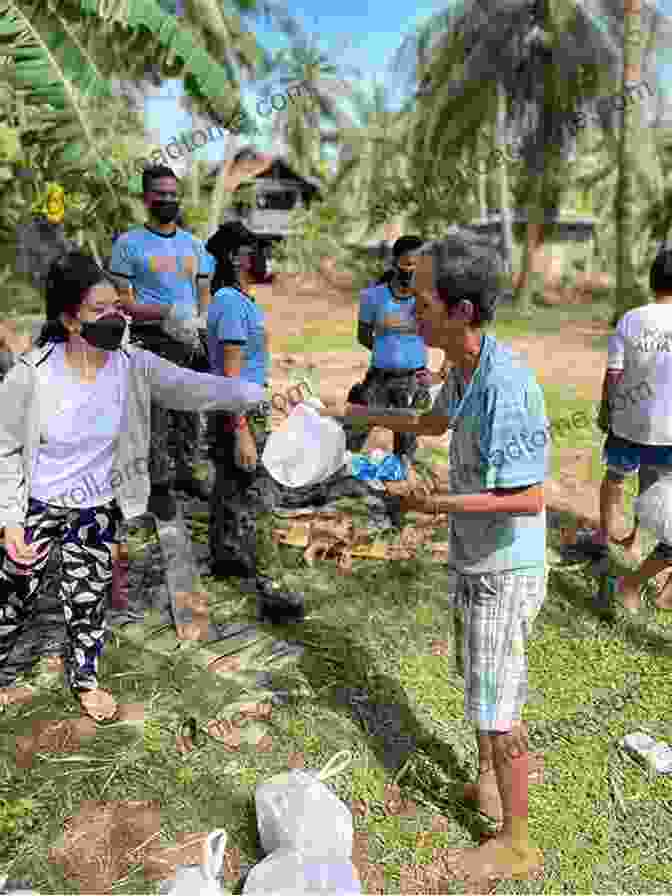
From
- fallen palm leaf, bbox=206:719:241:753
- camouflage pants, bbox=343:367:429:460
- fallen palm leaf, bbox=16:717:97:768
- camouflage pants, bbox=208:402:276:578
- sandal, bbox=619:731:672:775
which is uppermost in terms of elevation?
camouflage pants, bbox=343:367:429:460

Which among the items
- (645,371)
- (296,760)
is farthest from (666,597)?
(296,760)

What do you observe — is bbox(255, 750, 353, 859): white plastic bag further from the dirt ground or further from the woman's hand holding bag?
the dirt ground

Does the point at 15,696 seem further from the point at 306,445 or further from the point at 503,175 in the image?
the point at 503,175

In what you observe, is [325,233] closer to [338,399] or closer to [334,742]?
[338,399]

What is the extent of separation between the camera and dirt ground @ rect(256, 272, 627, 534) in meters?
5.80

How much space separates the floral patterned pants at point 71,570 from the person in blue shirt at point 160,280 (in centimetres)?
160

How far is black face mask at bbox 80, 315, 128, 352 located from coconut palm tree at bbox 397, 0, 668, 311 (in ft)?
57.2

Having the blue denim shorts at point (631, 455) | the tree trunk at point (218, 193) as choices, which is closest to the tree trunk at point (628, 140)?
the tree trunk at point (218, 193)

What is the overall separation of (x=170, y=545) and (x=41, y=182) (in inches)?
163

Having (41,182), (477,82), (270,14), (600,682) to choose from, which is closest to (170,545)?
(600,682)

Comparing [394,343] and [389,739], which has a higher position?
[394,343]

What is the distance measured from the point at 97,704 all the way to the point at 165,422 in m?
2.05

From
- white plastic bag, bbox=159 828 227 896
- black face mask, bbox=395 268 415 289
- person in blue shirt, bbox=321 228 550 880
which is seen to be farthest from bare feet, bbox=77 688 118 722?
black face mask, bbox=395 268 415 289

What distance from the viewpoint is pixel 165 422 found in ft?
15.4
